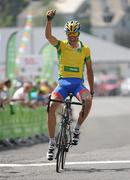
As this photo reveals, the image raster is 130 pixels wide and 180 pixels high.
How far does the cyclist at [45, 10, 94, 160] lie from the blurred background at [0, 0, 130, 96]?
15204mm

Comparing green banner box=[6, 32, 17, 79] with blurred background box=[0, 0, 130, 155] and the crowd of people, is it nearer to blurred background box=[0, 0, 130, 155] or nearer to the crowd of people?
blurred background box=[0, 0, 130, 155]

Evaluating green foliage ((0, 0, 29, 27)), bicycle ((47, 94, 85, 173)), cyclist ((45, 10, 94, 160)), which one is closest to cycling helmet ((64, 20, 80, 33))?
cyclist ((45, 10, 94, 160))

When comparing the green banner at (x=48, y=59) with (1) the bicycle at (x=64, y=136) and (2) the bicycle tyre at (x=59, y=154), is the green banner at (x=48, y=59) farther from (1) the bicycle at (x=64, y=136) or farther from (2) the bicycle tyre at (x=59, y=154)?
(2) the bicycle tyre at (x=59, y=154)

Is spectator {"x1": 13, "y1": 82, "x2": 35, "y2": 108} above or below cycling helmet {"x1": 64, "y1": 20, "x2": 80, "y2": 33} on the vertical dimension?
A: below

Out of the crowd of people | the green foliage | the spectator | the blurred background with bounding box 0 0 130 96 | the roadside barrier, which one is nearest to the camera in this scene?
the roadside barrier

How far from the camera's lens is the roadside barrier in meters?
19.1

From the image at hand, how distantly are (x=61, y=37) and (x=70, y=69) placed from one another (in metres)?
18.3

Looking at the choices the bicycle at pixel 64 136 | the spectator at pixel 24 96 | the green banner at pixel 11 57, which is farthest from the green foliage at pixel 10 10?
the bicycle at pixel 64 136

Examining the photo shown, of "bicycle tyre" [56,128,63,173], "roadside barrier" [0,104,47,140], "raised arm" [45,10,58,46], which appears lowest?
"roadside barrier" [0,104,47,140]

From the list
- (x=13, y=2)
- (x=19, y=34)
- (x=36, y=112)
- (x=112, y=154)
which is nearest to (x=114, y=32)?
(x=13, y=2)

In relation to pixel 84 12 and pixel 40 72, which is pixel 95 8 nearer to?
pixel 84 12

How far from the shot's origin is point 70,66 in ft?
39.1

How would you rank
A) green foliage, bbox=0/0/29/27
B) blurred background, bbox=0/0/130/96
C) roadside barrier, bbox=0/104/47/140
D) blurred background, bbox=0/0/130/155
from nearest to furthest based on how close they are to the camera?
1. roadside barrier, bbox=0/104/47/140
2. blurred background, bbox=0/0/130/155
3. blurred background, bbox=0/0/130/96
4. green foliage, bbox=0/0/29/27

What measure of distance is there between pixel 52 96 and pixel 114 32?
97.5 metres
